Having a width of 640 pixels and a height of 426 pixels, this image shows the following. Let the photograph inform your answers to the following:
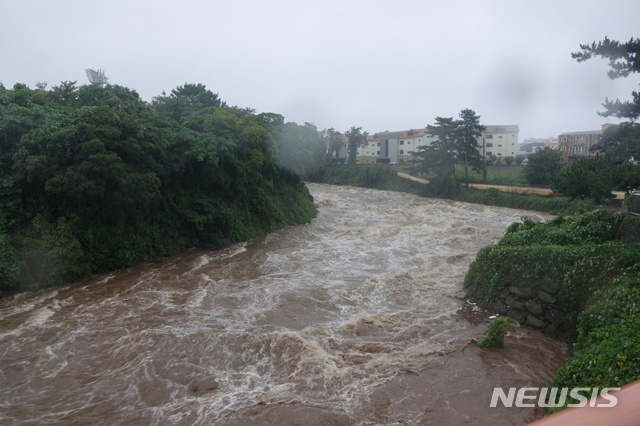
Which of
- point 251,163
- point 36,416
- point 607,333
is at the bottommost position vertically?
point 36,416

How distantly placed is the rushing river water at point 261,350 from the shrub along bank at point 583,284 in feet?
2.46

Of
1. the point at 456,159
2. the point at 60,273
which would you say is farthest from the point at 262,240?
the point at 456,159

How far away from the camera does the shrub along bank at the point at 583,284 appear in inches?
184

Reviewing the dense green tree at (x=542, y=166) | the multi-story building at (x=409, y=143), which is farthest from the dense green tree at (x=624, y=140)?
the multi-story building at (x=409, y=143)

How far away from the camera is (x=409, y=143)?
5484 cm

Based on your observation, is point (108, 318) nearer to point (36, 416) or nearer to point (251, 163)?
point (36, 416)

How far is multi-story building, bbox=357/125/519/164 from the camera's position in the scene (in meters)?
50.5

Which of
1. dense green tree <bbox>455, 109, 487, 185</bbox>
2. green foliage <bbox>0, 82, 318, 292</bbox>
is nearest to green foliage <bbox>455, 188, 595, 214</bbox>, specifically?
dense green tree <bbox>455, 109, 487, 185</bbox>

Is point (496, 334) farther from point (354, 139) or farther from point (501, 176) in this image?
point (354, 139)

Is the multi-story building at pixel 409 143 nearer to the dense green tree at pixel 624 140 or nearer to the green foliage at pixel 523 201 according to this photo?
the green foliage at pixel 523 201

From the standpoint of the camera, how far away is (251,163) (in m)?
17.9

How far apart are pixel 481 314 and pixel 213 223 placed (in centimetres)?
1083

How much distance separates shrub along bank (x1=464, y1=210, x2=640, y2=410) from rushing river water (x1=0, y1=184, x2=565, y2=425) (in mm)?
749

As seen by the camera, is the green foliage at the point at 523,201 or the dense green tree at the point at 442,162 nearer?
the green foliage at the point at 523,201
